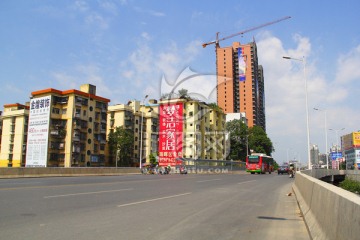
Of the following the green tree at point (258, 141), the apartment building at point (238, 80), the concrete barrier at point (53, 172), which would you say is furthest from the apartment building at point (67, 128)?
the apartment building at point (238, 80)

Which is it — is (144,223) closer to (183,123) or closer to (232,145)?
(183,123)

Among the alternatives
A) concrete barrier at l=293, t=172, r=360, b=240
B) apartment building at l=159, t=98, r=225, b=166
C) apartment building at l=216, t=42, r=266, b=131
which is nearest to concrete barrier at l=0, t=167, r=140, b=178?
apartment building at l=159, t=98, r=225, b=166

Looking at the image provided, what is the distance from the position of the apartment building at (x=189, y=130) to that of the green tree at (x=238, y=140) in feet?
9.63

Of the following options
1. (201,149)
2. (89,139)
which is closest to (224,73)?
(201,149)

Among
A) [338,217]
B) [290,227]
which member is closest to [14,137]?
[290,227]

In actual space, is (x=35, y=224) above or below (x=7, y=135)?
below

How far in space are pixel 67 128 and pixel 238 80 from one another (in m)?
92.9

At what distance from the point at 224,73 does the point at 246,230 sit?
13517cm

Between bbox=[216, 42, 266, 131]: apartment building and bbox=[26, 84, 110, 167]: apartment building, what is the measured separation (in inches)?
2958

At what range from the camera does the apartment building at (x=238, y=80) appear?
456ft

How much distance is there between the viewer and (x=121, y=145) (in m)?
76.2

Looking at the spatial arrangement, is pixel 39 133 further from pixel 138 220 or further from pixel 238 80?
pixel 238 80

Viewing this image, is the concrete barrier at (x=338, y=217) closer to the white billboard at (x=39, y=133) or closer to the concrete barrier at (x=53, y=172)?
the concrete barrier at (x=53, y=172)

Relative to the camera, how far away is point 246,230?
7160 millimetres
